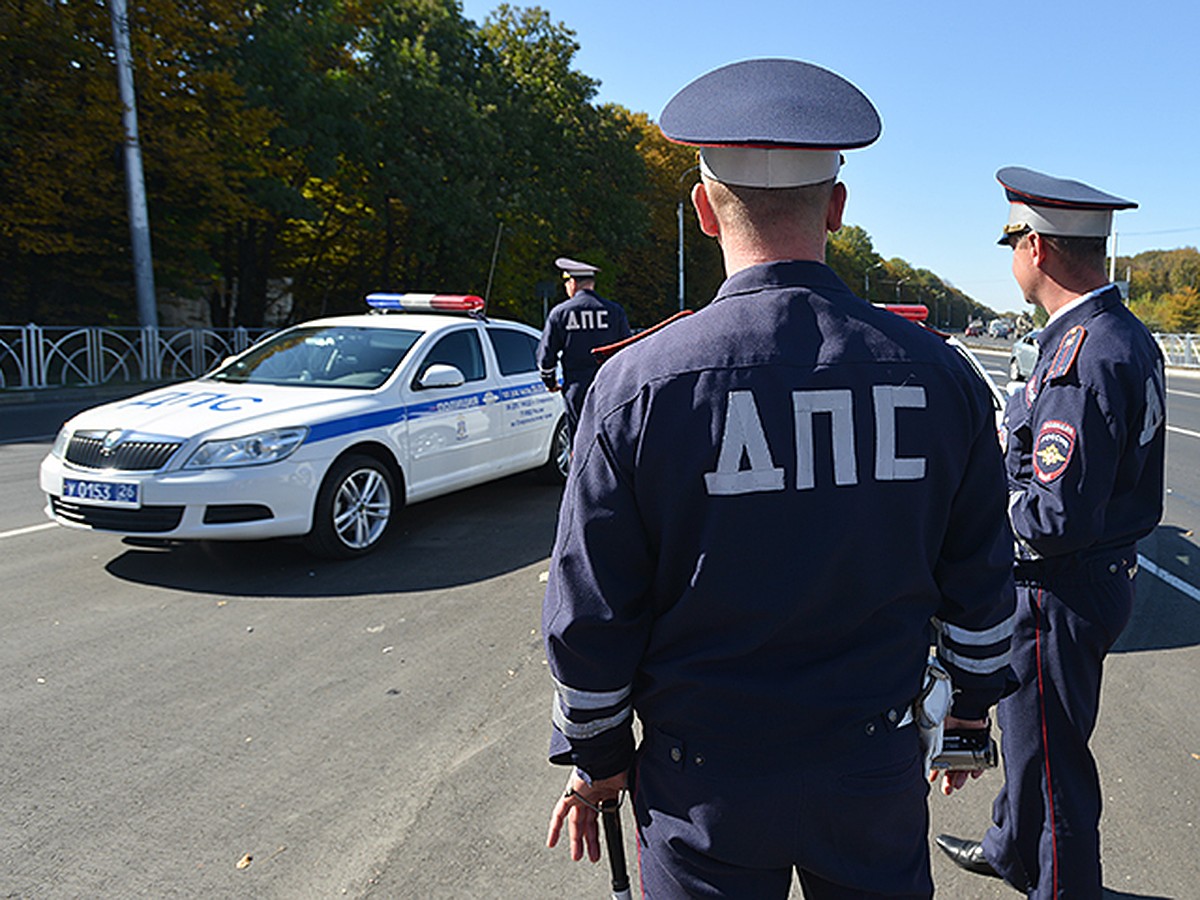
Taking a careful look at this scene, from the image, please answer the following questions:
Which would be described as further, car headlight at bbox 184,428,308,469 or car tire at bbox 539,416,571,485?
car tire at bbox 539,416,571,485

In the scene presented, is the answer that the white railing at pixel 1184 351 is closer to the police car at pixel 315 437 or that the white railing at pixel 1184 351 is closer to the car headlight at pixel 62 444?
the police car at pixel 315 437

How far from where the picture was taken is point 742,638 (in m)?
1.54

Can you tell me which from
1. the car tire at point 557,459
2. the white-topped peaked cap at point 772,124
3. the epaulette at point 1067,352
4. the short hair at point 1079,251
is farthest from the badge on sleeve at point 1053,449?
the car tire at point 557,459

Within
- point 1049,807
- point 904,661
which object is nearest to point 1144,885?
point 1049,807

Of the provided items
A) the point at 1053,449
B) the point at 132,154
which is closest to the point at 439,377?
the point at 1053,449

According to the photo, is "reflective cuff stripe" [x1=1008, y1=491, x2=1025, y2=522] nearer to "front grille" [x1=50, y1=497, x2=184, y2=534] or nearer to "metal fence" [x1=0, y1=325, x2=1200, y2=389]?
"front grille" [x1=50, y1=497, x2=184, y2=534]

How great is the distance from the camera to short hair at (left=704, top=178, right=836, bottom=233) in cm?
160

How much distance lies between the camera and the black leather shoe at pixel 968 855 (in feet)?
9.27

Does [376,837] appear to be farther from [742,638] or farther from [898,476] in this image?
[898,476]

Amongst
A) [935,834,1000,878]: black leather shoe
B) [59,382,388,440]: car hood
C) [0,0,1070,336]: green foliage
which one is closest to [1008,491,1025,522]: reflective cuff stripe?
[935,834,1000,878]: black leather shoe

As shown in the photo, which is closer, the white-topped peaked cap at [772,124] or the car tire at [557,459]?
the white-topped peaked cap at [772,124]

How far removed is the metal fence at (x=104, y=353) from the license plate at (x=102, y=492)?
1328 centimetres

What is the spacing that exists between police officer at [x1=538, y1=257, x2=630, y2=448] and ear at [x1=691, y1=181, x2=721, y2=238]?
18.5ft

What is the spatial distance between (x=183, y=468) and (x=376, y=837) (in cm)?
324
